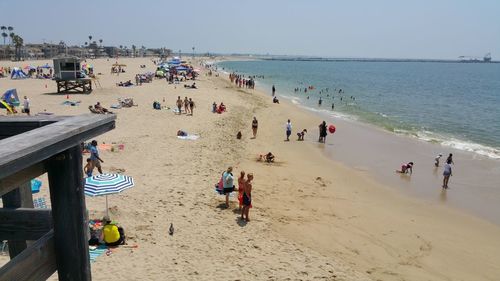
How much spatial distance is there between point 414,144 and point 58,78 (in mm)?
24880

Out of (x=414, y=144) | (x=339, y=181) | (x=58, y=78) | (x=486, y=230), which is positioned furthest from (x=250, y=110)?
(x=486, y=230)

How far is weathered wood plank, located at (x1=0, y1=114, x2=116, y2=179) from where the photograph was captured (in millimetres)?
1516

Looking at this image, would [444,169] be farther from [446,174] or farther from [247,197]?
[247,197]

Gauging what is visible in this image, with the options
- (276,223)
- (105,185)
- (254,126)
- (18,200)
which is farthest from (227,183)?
(254,126)

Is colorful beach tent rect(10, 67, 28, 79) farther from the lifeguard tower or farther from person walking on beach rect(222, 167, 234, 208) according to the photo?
person walking on beach rect(222, 167, 234, 208)

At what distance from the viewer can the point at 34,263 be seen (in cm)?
188

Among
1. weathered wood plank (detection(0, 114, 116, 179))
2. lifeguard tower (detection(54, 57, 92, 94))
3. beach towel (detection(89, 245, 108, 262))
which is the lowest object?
beach towel (detection(89, 245, 108, 262))

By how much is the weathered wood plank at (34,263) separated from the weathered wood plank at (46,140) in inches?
18.4

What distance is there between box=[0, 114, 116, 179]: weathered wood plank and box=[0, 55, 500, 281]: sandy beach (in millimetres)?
6180

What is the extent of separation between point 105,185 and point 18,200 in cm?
692

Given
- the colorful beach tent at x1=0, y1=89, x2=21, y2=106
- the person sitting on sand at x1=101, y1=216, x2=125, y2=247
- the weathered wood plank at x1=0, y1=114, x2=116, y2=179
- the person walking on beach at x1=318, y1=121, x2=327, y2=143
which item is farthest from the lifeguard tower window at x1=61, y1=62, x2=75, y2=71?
the weathered wood plank at x1=0, y1=114, x2=116, y2=179

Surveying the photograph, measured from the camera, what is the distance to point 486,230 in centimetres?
1226

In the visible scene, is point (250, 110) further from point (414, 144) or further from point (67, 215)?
point (67, 215)

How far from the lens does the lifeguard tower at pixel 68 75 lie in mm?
29059
